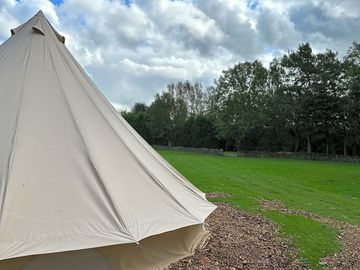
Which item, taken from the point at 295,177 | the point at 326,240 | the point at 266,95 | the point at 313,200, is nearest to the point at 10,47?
the point at 326,240

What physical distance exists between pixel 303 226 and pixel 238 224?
129 centimetres

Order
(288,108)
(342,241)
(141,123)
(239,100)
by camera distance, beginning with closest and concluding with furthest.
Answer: (342,241) → (288,108) → (239,100) → (141,123)

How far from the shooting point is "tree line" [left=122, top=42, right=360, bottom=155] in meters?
38.7

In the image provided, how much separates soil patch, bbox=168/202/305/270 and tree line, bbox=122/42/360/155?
33.7m

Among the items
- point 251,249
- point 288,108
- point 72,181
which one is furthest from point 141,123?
point 72,181

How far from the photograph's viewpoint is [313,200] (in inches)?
462

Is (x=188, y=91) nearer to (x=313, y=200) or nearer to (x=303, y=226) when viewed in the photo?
(x=313, y=200)

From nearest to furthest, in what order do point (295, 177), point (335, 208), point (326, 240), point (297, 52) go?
point (326, 240) < point (335, 208) < point (295, 177) < point (297, 52)

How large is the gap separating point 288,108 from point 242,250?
3790cm

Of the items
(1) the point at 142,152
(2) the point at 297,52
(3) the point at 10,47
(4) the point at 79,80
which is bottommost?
(1) the point at 142,152

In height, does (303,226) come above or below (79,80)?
below

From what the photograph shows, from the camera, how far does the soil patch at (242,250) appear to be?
4699 millimetres

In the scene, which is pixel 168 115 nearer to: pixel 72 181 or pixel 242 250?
pixel 242 250

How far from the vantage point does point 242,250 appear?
5.26 meters
